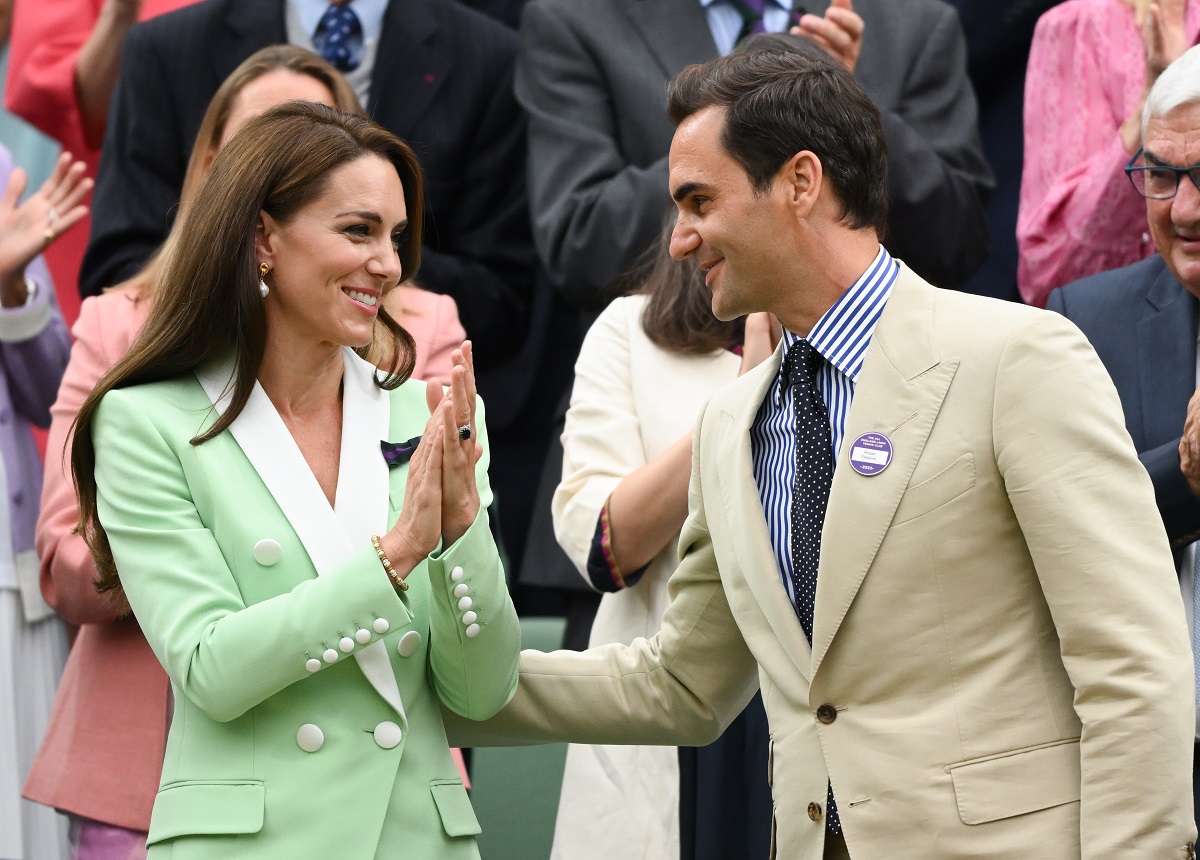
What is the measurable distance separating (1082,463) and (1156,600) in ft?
0.78

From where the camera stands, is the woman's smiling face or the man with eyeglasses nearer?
the woman's smiling face

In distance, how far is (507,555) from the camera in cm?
521

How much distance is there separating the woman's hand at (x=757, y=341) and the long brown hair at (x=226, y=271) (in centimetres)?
118

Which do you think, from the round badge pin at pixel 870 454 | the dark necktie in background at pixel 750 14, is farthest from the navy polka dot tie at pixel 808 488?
the dark necktie in background at pixel 750 14

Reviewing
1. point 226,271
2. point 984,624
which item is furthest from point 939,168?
point 226,271

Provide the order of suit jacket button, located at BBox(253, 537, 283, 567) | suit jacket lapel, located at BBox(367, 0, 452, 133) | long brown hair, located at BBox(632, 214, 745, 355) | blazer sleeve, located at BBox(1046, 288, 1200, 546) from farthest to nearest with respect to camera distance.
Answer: suit jacket lapel, located at BBox(367, 0, 452, 133)
long brown hair, located at BBox(632, 214, 745, 355)
blazer sleeve, located at BBox(1046, 288, 1200, 546)
suit jacket button, located at BBox(253, 537, 283, 567)

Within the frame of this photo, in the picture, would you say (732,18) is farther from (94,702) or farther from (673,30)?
(94,702)

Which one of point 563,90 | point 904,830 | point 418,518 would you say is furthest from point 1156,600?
point 563,90

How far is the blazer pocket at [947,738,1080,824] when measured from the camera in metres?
2.65

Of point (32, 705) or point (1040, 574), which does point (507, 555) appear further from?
point (1040, 574)

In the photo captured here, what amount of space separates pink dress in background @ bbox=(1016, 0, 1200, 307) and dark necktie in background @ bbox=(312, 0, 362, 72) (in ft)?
6.51

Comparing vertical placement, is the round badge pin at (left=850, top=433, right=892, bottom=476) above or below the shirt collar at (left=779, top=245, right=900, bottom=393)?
below

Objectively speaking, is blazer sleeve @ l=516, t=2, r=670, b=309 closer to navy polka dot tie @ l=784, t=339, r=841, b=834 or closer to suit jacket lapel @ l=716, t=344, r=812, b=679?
suit jacket lapel @ l=716, t=344, r=812, b=679

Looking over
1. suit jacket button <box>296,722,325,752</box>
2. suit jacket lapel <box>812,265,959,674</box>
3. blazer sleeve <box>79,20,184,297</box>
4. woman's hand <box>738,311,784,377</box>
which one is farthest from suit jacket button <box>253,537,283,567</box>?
blazer sleeve <box>79,20,184,297</box>
